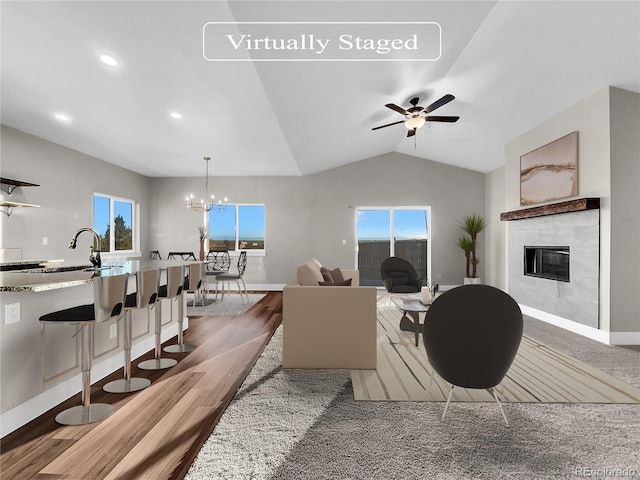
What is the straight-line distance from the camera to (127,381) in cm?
289

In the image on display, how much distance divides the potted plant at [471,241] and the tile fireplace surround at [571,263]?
180 centimetres

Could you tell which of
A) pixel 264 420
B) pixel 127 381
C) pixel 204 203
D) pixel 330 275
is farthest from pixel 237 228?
pixel 264 420

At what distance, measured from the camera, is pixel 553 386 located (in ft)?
9.70

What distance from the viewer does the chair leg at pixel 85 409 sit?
2.36 meters

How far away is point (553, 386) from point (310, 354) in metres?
2.03

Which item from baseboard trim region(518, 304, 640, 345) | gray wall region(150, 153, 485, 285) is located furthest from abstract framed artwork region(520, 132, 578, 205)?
gray wall region(150, 153, 485, 285)

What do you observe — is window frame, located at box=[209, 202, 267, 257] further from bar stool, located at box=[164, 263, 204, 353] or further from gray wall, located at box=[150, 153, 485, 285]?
bar stool, located at box=[164, 263, 204, 353]

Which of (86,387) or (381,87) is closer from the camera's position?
(86,387)

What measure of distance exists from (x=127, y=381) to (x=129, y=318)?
1.63 ft

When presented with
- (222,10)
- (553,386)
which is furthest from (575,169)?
(222,10)

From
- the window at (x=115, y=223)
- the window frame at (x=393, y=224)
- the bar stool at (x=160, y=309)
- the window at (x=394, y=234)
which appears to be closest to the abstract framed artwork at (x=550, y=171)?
the window frame at (x=393, y=224)

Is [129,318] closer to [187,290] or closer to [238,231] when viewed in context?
[187,290]

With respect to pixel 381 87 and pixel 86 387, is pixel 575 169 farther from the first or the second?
pixel 86 387

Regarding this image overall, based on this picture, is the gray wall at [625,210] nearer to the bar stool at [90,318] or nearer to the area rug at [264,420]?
the area rug at [264,420]
